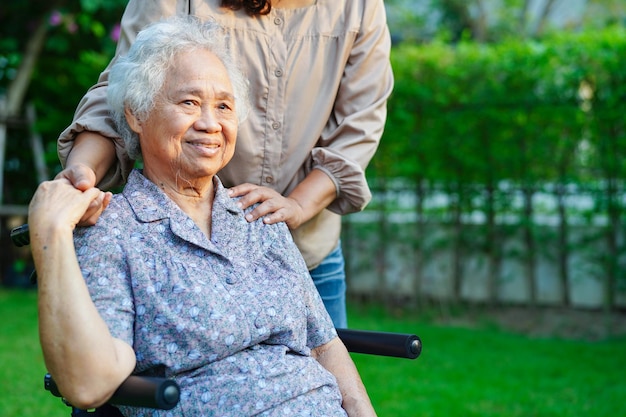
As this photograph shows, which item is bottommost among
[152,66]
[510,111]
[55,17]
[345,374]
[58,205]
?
[345,374]

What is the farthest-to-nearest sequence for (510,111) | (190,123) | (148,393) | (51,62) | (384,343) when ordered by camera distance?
1. (51,62)
2. (510,111)
3. (384,343)
4. (190,123)
5. (148,393)

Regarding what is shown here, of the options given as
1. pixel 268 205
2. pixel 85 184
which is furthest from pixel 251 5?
pixel 85 184

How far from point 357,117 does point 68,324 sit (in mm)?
1178

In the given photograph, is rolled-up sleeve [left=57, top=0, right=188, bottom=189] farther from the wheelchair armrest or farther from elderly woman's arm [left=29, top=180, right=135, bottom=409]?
the wheelchair armrest

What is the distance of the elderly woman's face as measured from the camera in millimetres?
2141

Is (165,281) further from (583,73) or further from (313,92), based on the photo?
(583,73)

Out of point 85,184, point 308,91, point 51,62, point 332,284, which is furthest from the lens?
point 51,62

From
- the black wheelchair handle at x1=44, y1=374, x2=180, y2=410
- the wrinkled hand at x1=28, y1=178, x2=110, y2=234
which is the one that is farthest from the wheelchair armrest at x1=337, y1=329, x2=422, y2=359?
the wrinkled hand at x1=28, y1=178, x2=110, y2=234

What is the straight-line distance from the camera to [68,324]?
1735 millimetres

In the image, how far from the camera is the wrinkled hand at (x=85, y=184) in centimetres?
196

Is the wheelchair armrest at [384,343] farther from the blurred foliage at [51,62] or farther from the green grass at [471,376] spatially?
the blurred foliage at [51,62]

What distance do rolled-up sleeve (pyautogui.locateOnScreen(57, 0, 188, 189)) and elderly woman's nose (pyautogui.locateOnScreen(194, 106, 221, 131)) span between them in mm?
280

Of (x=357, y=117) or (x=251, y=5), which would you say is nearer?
(x=251, y=5)

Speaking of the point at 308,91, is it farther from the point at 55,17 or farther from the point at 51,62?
the point at 51,62
